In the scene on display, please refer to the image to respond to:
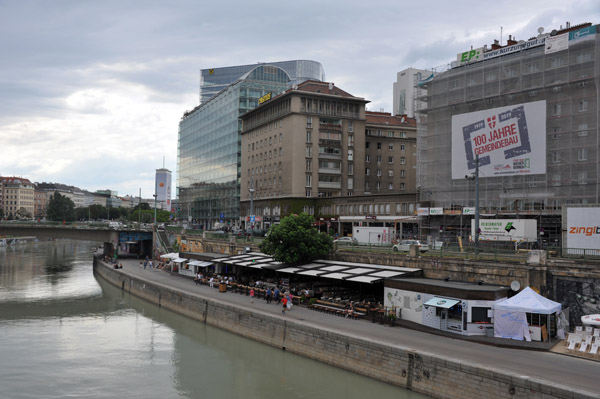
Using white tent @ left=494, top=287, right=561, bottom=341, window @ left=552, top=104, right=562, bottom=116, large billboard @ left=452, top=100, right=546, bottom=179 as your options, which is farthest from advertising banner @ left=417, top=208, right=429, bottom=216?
white tent @ left=494, top=287, right=561, bottom=341

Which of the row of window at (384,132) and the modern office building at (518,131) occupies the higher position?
the row of window at (384,132)

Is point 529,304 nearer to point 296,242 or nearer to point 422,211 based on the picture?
point 296,242

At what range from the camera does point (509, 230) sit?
3884cm

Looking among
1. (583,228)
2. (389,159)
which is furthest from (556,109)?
(389,159)

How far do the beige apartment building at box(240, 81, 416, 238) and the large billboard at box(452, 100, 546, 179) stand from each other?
2443 centimetres

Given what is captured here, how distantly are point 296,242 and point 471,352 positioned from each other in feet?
67.8

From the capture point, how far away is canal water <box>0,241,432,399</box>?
24750 millimetres

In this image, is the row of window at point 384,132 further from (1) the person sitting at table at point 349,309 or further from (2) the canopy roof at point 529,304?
(2) the canopy roof at point 529,304

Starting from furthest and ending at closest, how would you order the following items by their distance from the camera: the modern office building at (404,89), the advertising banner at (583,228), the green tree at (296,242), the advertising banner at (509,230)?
1. the modern office building at (404,89)
2. the green tree at (296,242)
3. the advertising banner at (509,230)
4. the advertising banner at (583,228)

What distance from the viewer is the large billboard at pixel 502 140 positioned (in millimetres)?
48531

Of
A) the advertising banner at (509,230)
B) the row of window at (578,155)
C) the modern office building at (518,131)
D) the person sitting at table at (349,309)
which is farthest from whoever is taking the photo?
the modern office building at (518,131)

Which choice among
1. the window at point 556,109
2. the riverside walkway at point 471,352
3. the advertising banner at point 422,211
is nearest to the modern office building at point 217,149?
the advertising banner at point 422,211

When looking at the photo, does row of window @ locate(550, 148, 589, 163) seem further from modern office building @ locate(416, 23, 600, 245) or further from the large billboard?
the large billboard

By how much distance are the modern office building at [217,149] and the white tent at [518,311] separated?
75.4 metres
